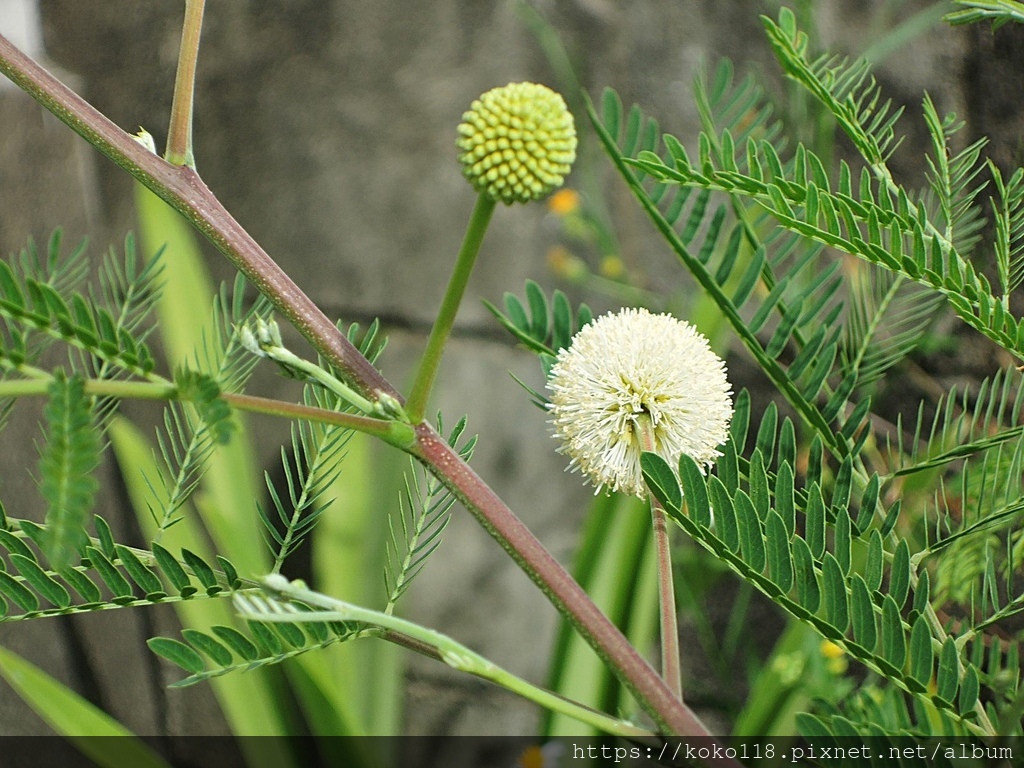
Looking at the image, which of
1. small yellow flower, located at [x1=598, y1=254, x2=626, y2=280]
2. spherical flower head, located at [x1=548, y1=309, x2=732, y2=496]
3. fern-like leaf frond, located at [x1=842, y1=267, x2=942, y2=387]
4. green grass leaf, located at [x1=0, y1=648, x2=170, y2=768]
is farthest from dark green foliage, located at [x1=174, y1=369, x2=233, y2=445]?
small yellow flower, located at [x1=598, y1=254, x2=626, y2=280]

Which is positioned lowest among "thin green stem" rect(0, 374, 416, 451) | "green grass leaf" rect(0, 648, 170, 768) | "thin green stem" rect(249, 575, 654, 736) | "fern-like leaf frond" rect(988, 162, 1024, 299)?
"green grass leaf" rect(0, 648, 170, 768)

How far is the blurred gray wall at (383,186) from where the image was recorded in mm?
1115

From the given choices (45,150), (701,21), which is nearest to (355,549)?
(45,150)

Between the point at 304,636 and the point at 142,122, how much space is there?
1.24 metres

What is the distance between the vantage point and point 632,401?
0.31 m

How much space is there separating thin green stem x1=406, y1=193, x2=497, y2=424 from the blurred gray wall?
873 millimetres

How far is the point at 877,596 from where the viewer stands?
0.90 feet

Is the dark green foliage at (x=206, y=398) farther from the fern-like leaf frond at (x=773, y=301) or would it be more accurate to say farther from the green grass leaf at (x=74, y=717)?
the green grass leaf at (x=74, y=717)

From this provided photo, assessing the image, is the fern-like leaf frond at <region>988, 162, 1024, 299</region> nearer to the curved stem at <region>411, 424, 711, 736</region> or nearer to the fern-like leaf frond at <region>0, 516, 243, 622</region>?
the curved stem at <region>411, 424, 711, 736</region>

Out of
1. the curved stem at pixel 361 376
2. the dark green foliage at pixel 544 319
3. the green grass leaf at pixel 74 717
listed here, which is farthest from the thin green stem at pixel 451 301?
the green grass leaf at pixel 74 717

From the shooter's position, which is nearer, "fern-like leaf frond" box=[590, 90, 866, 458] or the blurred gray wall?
"fern-like leaf frond" box=[590, 90, 866, 458]

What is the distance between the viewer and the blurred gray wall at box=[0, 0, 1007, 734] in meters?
1.12

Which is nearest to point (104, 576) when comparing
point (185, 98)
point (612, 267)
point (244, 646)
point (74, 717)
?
point (244, 646)

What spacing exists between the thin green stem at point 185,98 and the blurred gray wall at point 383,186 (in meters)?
0.86
